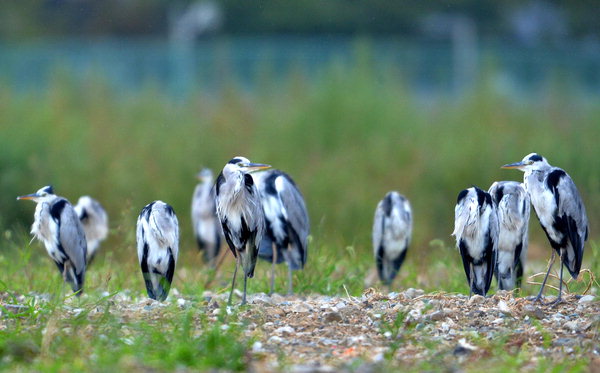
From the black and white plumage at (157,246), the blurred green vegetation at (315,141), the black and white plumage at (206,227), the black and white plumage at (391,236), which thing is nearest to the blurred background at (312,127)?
the blurred green vegetation at (315,141)

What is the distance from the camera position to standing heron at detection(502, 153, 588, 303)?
21.8 feet

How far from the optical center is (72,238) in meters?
7.61

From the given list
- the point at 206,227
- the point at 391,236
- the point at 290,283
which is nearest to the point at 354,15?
the point at 206,227

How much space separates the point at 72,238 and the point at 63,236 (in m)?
0.08

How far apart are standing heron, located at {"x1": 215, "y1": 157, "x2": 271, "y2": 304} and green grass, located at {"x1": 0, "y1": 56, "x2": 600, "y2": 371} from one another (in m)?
1.27

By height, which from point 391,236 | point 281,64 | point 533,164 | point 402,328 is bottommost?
point 402,328

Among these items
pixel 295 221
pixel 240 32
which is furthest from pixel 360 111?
pixel 240 32

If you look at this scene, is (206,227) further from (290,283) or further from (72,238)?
(72,238)

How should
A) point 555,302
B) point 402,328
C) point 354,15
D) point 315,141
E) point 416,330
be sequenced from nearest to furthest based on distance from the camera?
point 416,330 → point 402,328 → point 555,302 → point 315,141 → point 354,15

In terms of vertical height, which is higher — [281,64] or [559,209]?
[281,64]

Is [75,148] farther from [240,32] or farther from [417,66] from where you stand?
[240,32]

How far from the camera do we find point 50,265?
9.09 metres

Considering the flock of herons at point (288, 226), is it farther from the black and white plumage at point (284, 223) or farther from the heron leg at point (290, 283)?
the heron leg at point (290, 283)

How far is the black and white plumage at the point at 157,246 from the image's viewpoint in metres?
6.77
